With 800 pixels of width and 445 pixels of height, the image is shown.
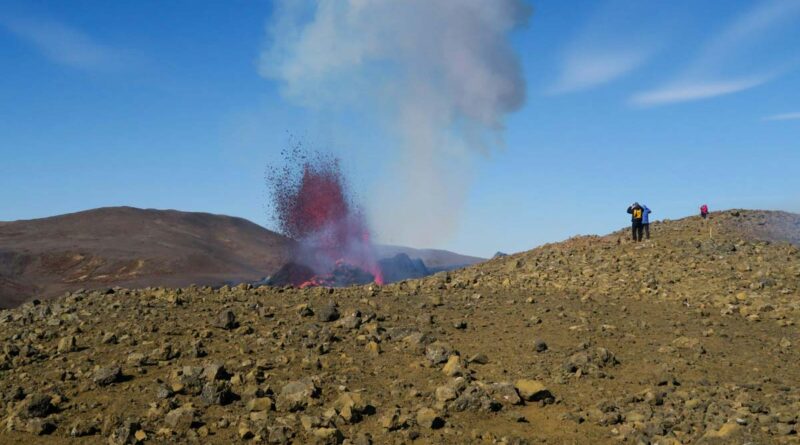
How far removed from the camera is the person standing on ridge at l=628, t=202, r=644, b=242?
2392 cm

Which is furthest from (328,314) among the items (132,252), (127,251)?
(127,251)

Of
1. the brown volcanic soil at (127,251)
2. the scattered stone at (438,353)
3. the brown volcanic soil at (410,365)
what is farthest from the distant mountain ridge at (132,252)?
the scattered stone at (438,353)

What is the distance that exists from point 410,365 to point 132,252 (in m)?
68.9

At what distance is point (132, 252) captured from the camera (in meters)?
72.3

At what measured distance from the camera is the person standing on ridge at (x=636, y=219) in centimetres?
2392

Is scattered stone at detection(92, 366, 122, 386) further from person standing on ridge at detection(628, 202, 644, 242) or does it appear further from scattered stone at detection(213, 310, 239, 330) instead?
person standing on ridge at detection(628, 202, 644, 242)

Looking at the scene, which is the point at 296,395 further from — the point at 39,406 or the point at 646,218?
the point at 646,218

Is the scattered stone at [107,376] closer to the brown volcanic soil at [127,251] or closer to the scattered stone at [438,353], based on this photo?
the scattered stone at [438,353]

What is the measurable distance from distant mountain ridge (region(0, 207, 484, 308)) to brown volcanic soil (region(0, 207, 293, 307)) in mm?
94

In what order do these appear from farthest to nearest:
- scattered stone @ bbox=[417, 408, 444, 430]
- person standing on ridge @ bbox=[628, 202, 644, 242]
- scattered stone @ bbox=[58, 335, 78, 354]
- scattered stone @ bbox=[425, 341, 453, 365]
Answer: person standing on ridge @ bbox=[628, 202, 644, 242] < scattered stone @ bbox=[58, 335, 78, 354] < scattered stone @ bbox=[425, 341, 453, 365] < scattered stone @ bbox=[417, 408, 444, 430]

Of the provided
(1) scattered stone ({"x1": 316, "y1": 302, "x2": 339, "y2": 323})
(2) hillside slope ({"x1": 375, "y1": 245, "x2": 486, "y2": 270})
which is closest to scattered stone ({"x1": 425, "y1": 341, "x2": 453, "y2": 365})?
(1) scattered stone ({"x1": 316, "y1": 302, "x2": 339, "y2": 323})

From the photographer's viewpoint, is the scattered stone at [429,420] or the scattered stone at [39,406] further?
the scattered stone at [39,406]

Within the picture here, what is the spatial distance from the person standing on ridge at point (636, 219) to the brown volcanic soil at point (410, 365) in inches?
276

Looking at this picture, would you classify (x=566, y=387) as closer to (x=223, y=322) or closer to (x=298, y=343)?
(x=298, y=343)
